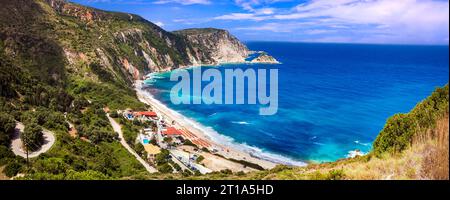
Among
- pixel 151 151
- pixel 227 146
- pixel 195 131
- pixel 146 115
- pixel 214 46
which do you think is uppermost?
pixel 214 46

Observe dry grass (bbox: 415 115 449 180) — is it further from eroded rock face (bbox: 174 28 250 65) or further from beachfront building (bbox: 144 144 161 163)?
eroded rock face (bbox: 174 28 250 65)

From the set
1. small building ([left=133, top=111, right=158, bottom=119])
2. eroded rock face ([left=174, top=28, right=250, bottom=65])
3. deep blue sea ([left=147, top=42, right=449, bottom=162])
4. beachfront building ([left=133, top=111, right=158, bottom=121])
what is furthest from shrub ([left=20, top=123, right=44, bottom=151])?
eroded rock face ([left=174, top=28, right=250, bottom=65])

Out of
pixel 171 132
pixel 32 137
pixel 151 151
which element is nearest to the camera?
pixel 32 137

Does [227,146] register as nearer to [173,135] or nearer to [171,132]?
[173,135]

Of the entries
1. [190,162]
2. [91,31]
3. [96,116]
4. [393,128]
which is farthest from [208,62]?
[393,128]

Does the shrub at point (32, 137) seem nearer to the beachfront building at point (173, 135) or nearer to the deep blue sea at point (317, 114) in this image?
the beachfront building at point (173, 135)

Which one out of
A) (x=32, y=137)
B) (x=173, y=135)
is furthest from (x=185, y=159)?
(x=32, y=137)

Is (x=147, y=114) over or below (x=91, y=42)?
below
